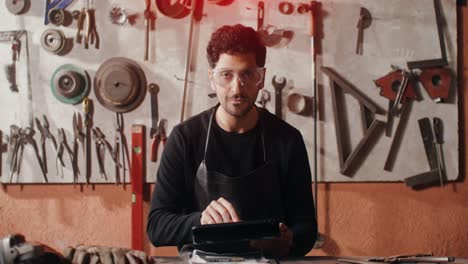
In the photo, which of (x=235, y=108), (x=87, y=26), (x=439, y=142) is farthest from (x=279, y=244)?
(x=87, y=26)

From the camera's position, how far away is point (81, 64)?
8.29ft

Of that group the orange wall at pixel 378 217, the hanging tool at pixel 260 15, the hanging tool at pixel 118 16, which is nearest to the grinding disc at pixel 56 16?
the hanging tool at pixel 118 16

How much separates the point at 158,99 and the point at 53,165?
59cm

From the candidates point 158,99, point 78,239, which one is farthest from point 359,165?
point 78,239

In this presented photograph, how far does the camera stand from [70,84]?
99.0 inches

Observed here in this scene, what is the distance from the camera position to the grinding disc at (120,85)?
248 centimetres

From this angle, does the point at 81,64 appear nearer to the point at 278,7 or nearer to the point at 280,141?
the point at 278,7

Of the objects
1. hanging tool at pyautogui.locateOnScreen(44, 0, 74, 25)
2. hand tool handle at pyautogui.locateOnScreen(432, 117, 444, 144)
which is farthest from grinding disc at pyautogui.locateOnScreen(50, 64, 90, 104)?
hand tool handle at pyautogui.locateOnScreen(432, 117, 444, 144)

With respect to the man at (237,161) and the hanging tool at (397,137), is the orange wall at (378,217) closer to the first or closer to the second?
the hanging tool at (397,137)

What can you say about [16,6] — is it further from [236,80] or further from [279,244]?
[279,244]

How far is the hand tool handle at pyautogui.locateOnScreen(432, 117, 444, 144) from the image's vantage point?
8.05 feet

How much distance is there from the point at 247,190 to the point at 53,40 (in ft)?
4.53

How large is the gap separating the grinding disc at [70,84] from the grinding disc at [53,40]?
0.09m

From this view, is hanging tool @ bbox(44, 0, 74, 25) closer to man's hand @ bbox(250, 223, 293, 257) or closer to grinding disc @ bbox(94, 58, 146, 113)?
grinding disc @ bbox(94, 58, 146, 113)
